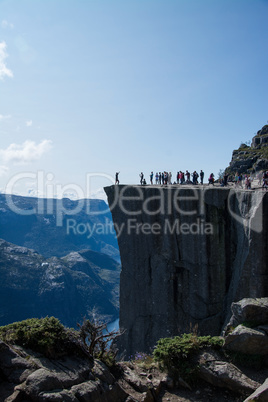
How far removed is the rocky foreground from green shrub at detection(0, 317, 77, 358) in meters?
0.26

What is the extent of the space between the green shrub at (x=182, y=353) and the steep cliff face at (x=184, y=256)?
10.8m

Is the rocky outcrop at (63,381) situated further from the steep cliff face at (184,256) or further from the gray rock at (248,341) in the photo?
the steep cliff face at (184,256)

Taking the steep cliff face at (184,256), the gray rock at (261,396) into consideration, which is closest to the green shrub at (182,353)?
the gray rock at (261,396)

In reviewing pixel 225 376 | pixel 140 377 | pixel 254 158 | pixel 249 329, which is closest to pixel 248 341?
pixel 249 329

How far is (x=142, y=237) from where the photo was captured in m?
33.9

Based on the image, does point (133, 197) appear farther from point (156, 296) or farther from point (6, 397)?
point (6, 397)

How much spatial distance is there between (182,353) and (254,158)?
61.2 m

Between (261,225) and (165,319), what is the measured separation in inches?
577

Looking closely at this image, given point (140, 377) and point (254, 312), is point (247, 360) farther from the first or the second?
point (140, 377)

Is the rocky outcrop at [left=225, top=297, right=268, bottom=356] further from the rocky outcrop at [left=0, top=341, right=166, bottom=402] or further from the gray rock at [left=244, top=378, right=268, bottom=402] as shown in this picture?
the rocky outcrop at [left=0, top=341, right=166, bottom=402]

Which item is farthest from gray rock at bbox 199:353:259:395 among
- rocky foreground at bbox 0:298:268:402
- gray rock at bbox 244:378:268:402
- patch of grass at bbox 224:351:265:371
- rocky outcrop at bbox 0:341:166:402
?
rocky outcrop at bbox 0:341:166:402

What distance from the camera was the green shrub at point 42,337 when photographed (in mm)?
Result: 11672

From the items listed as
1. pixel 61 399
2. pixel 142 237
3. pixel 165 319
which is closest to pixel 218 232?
pixel 142 237

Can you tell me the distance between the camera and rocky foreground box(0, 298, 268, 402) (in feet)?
33.3
